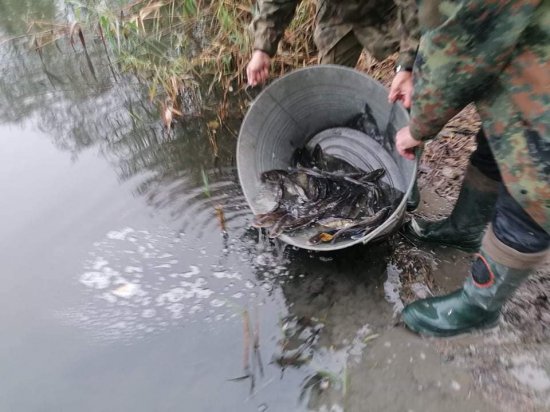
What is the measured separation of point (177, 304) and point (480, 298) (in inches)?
50.1

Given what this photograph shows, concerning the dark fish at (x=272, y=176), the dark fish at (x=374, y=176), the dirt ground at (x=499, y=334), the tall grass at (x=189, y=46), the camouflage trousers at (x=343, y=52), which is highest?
the tall grass at (x=189, y=46)

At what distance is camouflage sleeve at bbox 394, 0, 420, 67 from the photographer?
176 cm

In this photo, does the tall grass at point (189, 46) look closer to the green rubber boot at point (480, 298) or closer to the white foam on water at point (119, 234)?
the white foam on water at point (119, 234)

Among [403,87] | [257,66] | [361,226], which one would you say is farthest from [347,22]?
[361,226]

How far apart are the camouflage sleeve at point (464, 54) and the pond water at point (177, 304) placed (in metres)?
0.91

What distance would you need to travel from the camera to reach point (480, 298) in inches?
61.8

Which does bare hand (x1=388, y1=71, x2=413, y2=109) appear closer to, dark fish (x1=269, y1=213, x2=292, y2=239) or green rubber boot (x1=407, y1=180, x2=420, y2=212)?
green rubber boot (x1=407, y1=180, x2=420, y2=212)

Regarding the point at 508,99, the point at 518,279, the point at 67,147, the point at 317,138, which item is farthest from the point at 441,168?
the point at 67,147

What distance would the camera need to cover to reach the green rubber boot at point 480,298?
4.66ft

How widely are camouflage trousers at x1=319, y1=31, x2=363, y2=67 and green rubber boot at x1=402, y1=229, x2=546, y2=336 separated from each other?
1226mm

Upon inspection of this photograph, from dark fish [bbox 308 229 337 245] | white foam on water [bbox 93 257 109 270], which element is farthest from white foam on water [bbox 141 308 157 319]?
dark fish [bbox 308 229 337 245]

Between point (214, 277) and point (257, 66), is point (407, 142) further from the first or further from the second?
point (214, 277)

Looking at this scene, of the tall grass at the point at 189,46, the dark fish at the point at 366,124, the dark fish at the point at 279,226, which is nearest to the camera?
the dark fish at the point at 279,226

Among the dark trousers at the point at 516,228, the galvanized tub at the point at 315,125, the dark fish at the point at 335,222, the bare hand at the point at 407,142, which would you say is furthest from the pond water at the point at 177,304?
the bare hand at the point at 407,142
